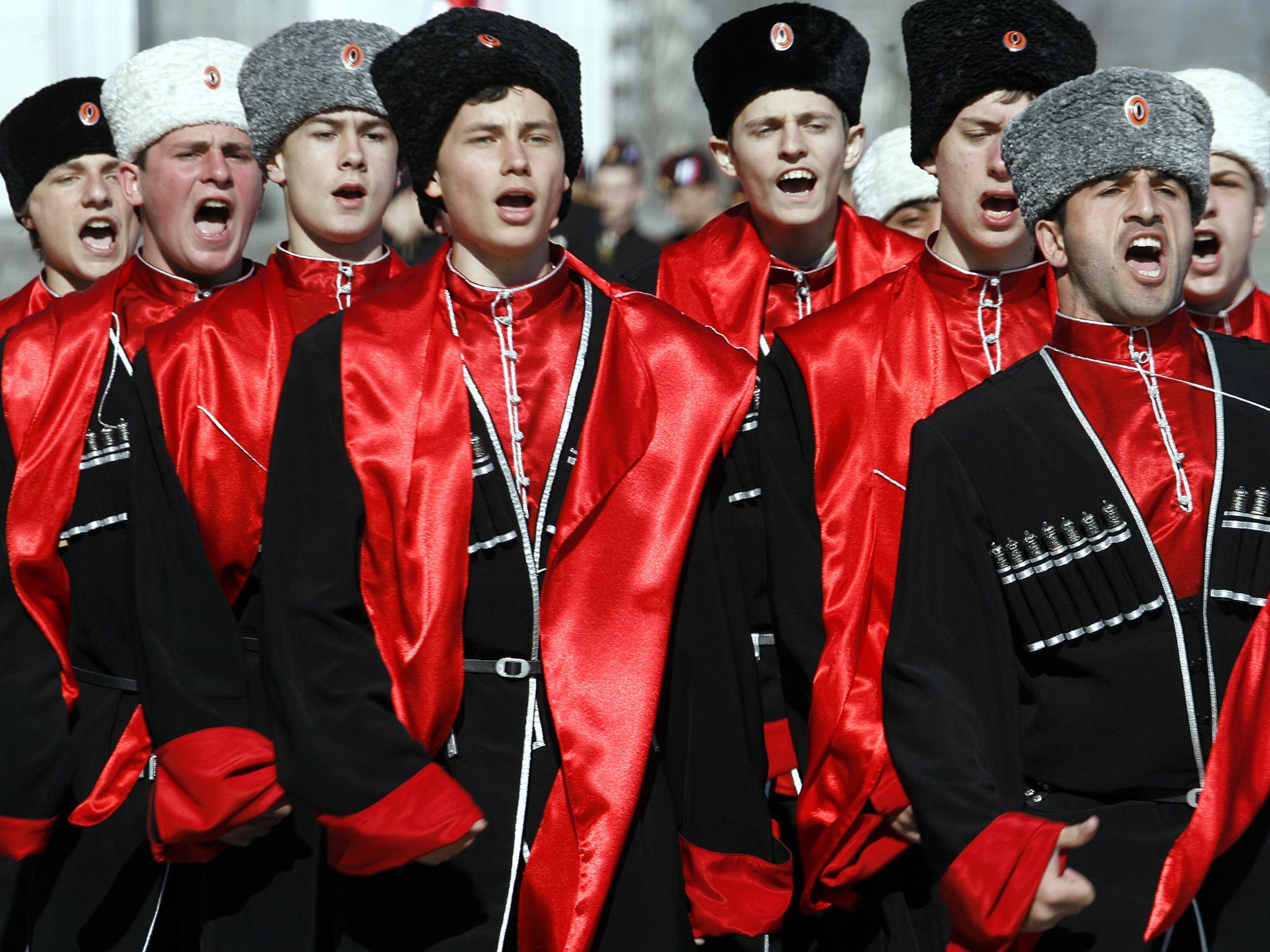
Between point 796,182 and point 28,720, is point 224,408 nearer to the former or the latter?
point 28,720

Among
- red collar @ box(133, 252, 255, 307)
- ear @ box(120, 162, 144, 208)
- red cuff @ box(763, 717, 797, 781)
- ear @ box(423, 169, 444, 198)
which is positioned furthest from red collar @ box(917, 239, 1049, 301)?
ear @ box(120, 162, 144, 208)

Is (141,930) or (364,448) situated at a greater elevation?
(364,448)

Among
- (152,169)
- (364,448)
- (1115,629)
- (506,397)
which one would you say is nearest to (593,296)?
(506,397)

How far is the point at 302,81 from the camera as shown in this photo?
4848mm

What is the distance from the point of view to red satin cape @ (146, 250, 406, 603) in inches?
174

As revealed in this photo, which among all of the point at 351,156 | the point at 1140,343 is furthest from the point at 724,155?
the point at 1140,343

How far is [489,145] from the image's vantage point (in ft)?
13.4

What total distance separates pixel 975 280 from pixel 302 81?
1.68 m

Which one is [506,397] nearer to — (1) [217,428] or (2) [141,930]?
(1) [217,428]

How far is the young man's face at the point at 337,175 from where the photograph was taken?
487 cm

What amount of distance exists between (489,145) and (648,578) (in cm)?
95

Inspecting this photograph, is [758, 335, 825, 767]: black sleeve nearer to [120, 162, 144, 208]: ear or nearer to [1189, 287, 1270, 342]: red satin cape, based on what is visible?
[1189, 287, 1270, 342]: red satin cape

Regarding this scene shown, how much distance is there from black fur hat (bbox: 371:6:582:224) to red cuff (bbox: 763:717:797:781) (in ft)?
4.17

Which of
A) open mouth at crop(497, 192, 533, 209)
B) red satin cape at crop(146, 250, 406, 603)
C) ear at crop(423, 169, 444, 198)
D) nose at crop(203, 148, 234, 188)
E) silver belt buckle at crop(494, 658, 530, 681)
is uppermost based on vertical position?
nose at crop(203, 148, 234, 188)
